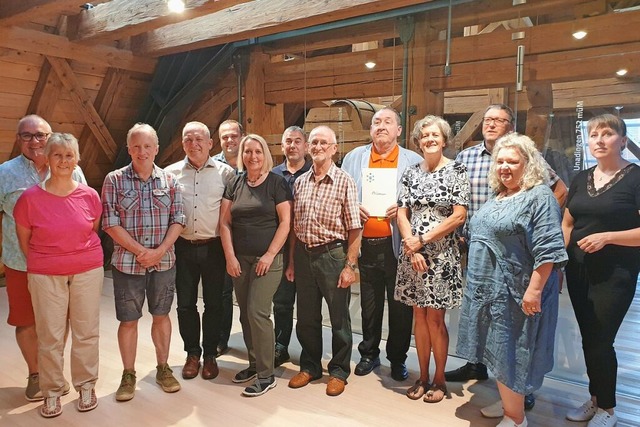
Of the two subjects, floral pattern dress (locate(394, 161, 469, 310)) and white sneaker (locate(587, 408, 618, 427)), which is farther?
floral pattern dress (locate(394, 161, 469, 310))

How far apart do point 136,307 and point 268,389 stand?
87 centimetres

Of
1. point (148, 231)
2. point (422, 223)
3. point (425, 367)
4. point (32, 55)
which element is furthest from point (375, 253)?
point (32, 55)

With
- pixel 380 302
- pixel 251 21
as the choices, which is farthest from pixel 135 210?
pixel 251 21

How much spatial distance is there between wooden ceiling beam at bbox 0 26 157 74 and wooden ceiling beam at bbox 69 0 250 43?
0.47ft

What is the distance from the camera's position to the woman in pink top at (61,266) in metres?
2.45

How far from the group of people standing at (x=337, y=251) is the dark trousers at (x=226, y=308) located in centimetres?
21

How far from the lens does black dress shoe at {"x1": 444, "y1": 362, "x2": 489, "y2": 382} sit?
299cm

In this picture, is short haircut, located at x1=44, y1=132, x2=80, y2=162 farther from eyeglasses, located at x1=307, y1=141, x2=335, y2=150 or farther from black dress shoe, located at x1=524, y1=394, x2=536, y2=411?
black dress shoe, located at x1=524, y1=394, x2=536, y2=411

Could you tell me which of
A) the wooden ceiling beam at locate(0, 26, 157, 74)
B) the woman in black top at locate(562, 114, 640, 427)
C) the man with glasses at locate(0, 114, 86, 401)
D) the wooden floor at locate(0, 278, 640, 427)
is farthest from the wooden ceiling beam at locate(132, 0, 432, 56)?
the wooden floor at locate(0, 278, 640, 427)

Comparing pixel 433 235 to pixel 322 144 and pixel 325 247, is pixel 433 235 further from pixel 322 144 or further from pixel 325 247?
pixel 322 144

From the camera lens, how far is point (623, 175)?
2309 mm

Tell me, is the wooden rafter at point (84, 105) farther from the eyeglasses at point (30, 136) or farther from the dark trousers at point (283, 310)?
the dark trousers at point (283, 310)

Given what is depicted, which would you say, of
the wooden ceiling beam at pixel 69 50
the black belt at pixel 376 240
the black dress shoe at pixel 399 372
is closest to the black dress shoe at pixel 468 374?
the black dress shoe at pixel 399 372

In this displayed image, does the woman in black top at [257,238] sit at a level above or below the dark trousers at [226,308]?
above
